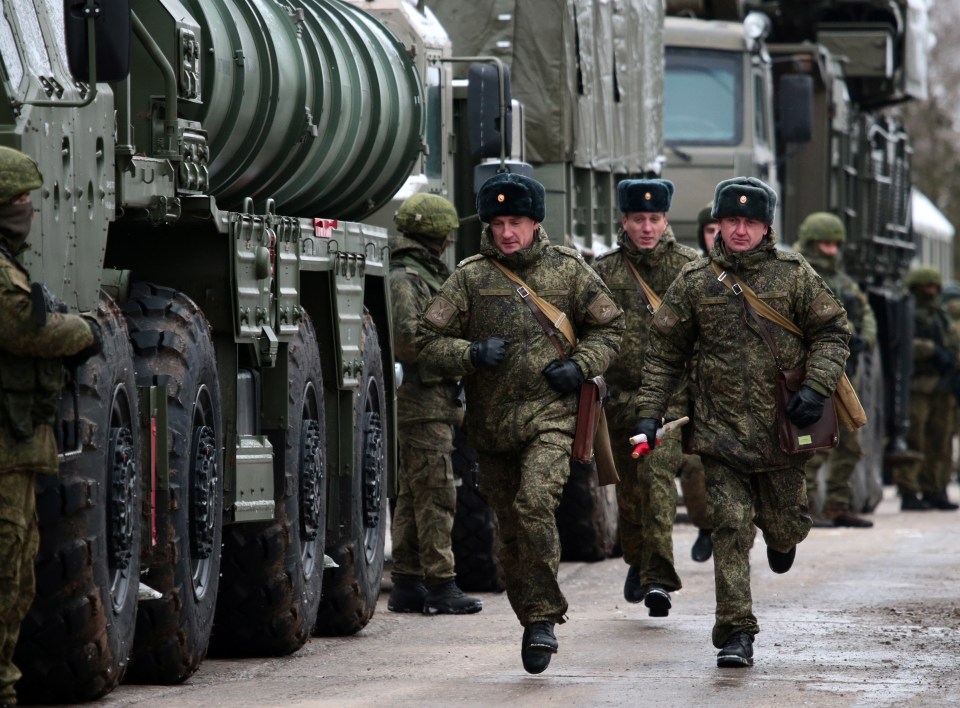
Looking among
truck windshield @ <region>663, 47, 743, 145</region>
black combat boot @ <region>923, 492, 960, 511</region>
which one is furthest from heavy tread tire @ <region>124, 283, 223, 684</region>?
black combat boot @ <region>923, 492, 960, 511</region>

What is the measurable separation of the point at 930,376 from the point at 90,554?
14.5 metres

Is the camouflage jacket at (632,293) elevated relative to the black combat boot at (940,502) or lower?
elevated

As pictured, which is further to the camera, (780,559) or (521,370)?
(780,559)

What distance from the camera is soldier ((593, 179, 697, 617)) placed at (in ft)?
36.0

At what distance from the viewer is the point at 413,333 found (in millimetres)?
11062

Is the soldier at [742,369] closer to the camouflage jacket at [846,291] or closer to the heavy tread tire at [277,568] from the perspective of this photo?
the heavy tread tire at [277,568]

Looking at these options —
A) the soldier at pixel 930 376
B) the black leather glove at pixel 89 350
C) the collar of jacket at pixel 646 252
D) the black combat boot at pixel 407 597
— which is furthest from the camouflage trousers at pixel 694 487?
the black leather glove at pixel 89 350

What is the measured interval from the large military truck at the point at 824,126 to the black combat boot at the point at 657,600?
21.8ft

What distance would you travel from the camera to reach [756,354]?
359 inches

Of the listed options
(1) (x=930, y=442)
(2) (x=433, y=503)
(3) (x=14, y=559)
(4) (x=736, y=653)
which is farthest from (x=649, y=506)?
(1) (x=930, y=442)

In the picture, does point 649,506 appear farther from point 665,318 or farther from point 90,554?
point 90,554

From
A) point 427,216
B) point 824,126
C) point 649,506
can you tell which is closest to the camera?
point 649,506

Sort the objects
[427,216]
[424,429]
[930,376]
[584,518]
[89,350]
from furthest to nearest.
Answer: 1. [930,376]
2. [584,518]
3. [427,216]
4. [424,429]
5. [89,350]

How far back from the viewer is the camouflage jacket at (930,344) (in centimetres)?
2081
